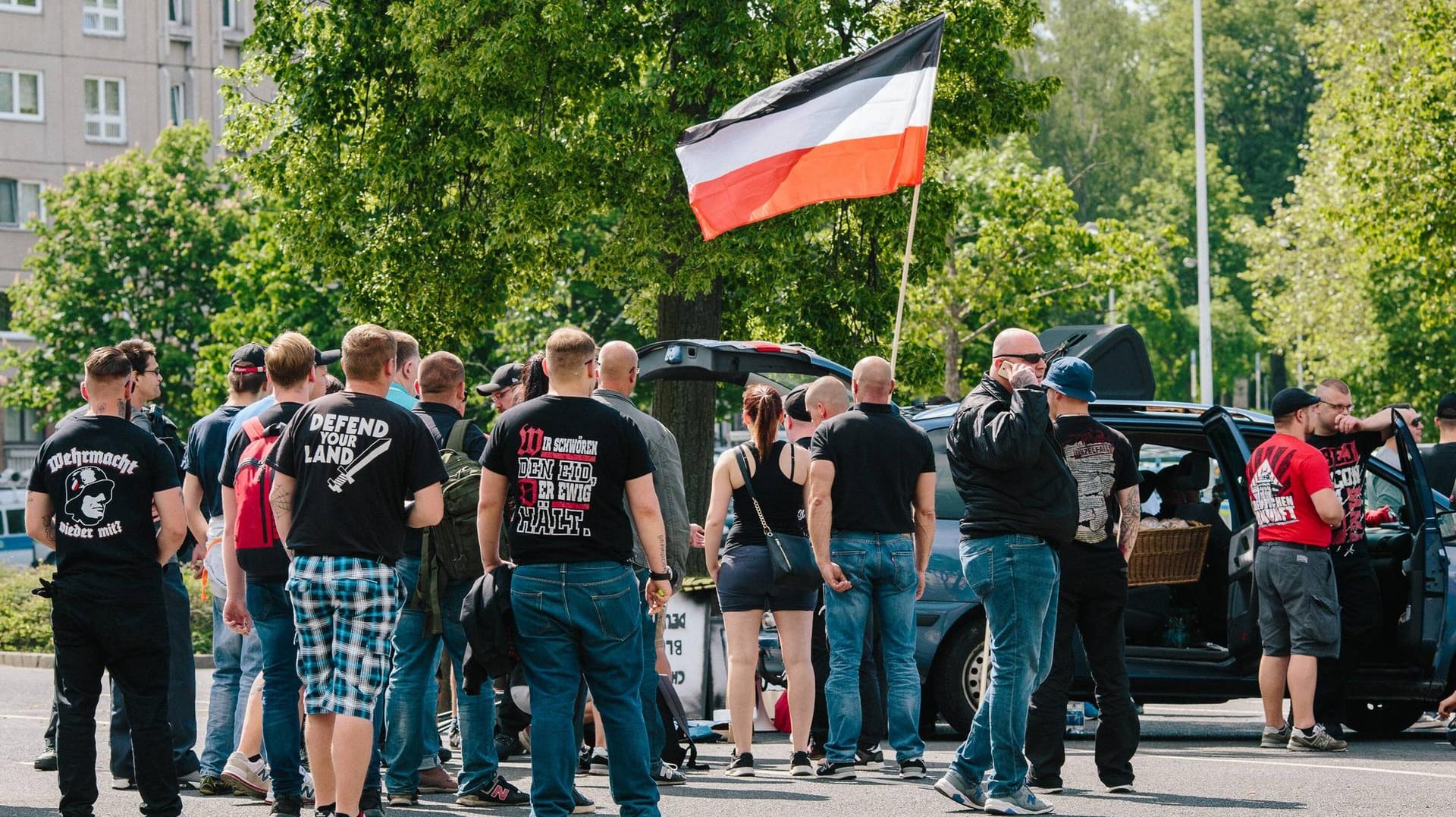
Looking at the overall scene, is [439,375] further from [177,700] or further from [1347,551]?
[1347,551]

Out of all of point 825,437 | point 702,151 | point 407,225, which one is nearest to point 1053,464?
point 825,437

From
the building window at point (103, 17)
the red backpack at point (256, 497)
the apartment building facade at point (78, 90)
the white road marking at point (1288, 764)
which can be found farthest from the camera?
the building window at point (103, 17)

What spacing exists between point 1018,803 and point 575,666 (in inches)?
84.7

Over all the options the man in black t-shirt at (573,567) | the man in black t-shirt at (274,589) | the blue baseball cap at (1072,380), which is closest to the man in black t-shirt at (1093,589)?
the blue baseball cap at (1072,380)

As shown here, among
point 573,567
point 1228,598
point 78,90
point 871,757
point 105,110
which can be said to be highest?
point 78,90

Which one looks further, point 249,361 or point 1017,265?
point 1017,265

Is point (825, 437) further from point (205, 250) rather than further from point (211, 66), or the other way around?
point (211, 66)

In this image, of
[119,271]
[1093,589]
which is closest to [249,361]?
[1093,589]

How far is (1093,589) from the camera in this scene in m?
8.00

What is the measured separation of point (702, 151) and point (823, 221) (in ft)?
20.2

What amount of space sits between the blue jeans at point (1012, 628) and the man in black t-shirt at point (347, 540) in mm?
2311

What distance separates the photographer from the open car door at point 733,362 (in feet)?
34.5

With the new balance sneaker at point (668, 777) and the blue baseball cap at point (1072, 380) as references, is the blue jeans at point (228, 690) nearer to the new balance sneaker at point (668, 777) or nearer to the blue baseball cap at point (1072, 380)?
the new balance sneaker at point (668, 777)

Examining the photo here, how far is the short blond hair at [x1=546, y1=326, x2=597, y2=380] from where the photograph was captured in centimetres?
640
